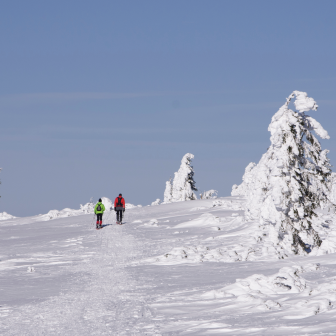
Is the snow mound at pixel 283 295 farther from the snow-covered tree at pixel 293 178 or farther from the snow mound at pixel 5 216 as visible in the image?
the snow mound at pixel 5 216

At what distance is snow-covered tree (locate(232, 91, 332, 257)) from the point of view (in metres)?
16.8

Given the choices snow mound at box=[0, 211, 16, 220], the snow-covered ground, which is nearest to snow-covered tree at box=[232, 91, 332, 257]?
the snow-covered ground

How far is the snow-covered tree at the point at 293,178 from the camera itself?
1680cm

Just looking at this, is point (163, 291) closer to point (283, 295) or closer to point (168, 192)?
point (283, 295)

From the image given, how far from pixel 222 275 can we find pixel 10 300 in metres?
5.27

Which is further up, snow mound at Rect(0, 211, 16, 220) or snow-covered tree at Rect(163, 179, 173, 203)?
snow-covered tree at Rect(163, 179, 173, 203)

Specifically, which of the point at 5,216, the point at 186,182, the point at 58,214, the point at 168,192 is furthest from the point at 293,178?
the point at 168,192

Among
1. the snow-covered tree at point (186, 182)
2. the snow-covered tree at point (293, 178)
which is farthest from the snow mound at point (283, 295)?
the snow-covered tree at point (186, 182)

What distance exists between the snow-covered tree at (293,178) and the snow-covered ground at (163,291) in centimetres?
150

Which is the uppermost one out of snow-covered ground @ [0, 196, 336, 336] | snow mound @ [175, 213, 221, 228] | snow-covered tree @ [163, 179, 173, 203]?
snow-covered tree @ [163, 179, 173, 203]

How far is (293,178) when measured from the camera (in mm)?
16844

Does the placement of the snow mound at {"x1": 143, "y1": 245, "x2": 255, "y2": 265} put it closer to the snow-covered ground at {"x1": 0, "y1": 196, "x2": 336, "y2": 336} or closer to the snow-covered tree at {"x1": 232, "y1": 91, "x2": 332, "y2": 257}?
the snow-covered ground at {"x1": 0, "y1": 196, "x2": 336, "y2": 336}

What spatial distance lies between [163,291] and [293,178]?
28.7 ft

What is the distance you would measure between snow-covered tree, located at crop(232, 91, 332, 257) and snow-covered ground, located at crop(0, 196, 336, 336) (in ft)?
4.93
